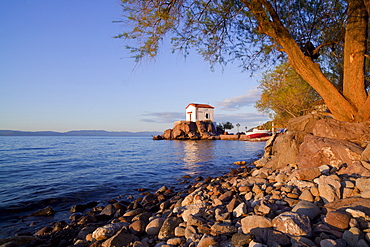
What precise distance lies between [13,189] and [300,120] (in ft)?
38.7

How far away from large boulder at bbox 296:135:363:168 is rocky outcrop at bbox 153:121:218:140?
5402cm

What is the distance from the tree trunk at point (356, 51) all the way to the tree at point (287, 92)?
11.6 ft

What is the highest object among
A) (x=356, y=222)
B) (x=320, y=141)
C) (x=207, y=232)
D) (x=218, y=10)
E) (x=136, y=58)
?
(x=218, y=10)

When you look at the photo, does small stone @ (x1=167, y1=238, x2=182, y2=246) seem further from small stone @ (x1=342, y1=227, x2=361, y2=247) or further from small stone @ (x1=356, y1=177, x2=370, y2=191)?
small stone @ (x1=356, y1=177, x2=370, y2=191)

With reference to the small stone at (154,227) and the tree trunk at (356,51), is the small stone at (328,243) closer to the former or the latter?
the small stone at (154,227)

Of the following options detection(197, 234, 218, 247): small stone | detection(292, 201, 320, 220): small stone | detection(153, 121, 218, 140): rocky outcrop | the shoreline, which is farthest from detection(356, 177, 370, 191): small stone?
detection(153, 121, 218, 140): rocky outcrop

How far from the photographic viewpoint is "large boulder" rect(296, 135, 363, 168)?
5188 millimetres

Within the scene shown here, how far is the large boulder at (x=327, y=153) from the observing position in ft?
17.0

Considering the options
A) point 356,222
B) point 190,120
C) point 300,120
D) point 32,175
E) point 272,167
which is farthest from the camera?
point 190,120

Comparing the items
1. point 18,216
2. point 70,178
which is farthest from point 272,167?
point 70,178

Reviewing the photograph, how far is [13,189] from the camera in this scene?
842 cm

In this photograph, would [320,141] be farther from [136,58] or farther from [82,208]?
[82,208]

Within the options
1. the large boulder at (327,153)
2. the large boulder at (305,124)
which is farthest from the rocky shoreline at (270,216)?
the large boulder at (305,124)

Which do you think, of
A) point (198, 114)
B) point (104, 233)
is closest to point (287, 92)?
point (104, 233)
